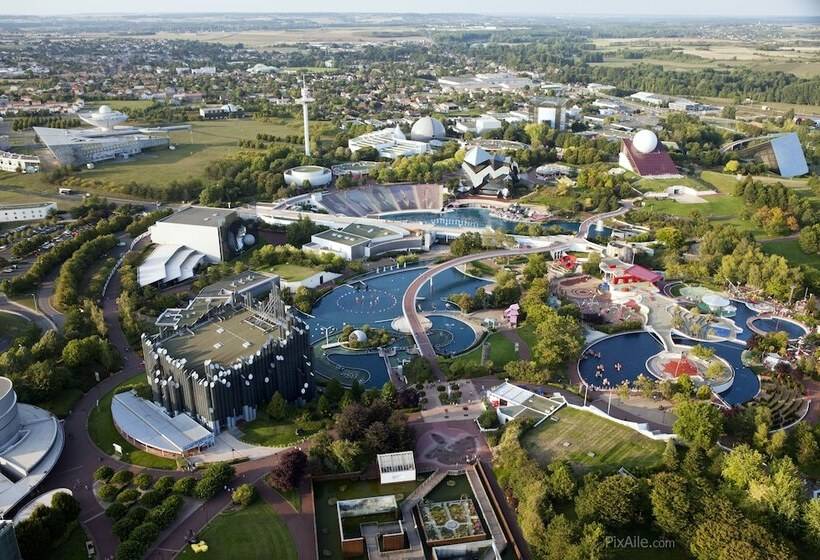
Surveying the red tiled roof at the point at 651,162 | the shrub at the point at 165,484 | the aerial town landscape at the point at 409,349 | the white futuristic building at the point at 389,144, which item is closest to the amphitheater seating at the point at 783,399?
the aerial town landscape at the point at 409,349

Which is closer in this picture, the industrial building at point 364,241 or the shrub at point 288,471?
the shrub at point 288,471

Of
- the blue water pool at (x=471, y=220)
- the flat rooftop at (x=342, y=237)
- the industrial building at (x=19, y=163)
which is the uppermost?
the industrial building at (x=19, y=163)

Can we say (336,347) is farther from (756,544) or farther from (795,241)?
(795,241)

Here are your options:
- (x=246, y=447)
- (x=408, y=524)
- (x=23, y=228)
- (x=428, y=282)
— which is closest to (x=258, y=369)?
(x=246, y=447)

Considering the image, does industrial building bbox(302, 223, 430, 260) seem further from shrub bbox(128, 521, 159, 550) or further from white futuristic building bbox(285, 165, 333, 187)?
shrub bbox(128, 521, 159, 550)

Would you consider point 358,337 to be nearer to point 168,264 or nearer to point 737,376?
point 168,264

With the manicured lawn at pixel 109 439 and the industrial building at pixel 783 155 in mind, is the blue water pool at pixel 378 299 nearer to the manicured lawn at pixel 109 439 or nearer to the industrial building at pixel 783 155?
the manicured lawn at pixel 109 439

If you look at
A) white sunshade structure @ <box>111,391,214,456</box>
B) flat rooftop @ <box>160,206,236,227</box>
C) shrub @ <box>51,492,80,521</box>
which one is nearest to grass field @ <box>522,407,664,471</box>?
white sunshade structure @ <box>111,391,214,456</box>

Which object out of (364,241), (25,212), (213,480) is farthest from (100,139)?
(213,480)
